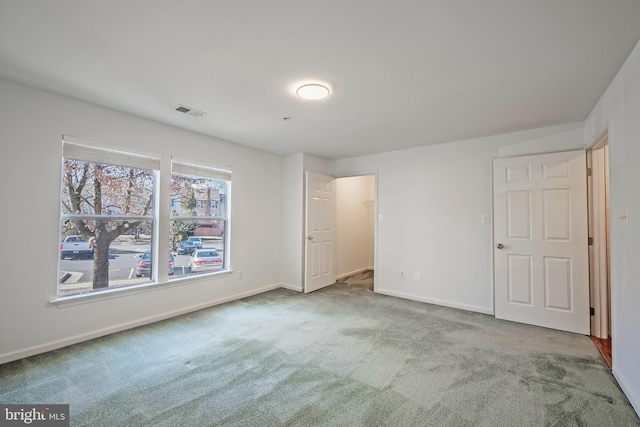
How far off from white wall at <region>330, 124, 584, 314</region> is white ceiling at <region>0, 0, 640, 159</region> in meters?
0.74

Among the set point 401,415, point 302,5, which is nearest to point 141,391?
point 401,415

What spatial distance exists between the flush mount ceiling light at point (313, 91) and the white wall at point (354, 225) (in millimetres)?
3354

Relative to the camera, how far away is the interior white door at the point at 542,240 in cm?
318

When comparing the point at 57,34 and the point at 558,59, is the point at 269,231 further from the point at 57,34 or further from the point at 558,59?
the point at 558,59

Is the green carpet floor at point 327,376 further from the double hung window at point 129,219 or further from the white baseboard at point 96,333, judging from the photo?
the double hung window at point 129,219

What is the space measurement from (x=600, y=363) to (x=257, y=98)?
12.9ft

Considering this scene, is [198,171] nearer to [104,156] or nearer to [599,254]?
[104,156]

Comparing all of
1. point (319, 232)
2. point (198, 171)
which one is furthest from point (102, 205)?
point (319, 232)

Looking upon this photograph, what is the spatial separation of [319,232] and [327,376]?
9.88 feet

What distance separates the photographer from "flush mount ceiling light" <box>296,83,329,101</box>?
97.7 inches

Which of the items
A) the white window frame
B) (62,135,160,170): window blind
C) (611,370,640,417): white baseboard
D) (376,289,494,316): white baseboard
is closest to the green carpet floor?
(611,370,640,417): white baseboard

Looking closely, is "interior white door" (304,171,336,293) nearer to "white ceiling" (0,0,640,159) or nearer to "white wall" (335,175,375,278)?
"white wall" (335,175,375,278)

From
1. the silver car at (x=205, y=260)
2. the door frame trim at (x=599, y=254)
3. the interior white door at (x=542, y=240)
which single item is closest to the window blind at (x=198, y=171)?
the silver car at (x=205, y=260)
